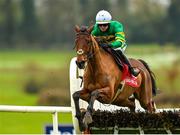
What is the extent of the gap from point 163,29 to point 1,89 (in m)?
13.4

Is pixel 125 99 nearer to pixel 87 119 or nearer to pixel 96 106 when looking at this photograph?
pixel 96 106

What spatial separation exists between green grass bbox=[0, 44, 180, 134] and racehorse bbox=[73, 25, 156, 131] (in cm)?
1635

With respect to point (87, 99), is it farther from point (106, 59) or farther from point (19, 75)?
point (19, 75)

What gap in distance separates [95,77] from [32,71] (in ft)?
85.2

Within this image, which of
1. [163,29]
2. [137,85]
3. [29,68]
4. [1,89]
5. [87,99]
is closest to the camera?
[87,99]

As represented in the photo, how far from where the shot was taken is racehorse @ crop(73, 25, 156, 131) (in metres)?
8.73

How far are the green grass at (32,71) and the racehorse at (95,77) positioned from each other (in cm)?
1635

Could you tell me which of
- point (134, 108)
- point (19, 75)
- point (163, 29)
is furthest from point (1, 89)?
point (134, 108)

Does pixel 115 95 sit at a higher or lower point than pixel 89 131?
higher

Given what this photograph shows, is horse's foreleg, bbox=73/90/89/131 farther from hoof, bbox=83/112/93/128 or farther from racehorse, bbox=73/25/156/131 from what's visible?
hoof, bbox=83/112/93/128

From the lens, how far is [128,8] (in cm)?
5106

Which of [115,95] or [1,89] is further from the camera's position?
[1,89]

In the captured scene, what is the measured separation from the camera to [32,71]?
35188 millimetres

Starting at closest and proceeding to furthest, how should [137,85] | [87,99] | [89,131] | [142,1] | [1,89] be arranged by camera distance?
[89,131], [87,99], [137,85], [1,89], [142,1]
